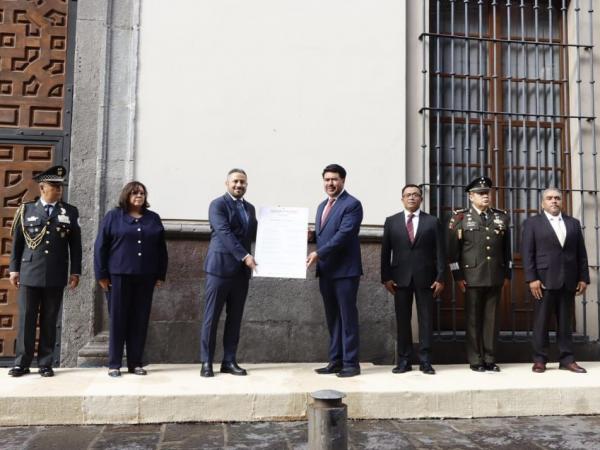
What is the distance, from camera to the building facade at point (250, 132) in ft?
21.5

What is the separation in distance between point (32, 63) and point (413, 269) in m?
4.76

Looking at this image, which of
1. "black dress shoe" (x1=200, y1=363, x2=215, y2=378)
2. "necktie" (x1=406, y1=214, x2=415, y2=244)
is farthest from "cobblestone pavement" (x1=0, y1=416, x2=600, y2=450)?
"necktie" (x1=406, y1=214, x2=415, y2=244)

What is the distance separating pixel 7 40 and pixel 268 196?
3.39m

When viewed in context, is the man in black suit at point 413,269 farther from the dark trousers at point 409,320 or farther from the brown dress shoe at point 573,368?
the brown dress shoe at point 573,368

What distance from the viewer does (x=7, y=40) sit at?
6.70 meters

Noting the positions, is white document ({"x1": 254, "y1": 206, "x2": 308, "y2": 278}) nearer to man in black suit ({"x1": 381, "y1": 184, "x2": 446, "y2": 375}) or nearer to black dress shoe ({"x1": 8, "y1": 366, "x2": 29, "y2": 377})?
man in black suit ({"x1": 381, "y1": 184, "x2": 446, "y2": 375})

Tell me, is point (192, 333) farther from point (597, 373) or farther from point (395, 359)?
point (597, 373)

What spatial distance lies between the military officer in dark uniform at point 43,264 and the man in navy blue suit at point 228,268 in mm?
1344

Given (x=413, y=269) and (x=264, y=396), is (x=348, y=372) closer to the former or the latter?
(x=264, y=396)

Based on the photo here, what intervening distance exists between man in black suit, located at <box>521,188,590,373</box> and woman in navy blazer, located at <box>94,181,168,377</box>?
3.82 meters

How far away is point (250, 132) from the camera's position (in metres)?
6.75

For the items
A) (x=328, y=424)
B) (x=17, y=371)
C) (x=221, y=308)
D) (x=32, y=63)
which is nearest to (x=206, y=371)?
(x=221, y=308)

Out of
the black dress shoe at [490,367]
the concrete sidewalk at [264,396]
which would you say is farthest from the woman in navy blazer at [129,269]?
the black dress shoe at [490,367]

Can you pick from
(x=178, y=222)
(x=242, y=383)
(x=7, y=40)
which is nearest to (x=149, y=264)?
(x=178, y=222)
